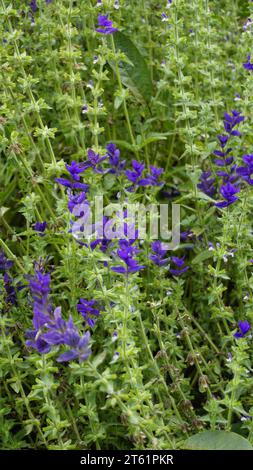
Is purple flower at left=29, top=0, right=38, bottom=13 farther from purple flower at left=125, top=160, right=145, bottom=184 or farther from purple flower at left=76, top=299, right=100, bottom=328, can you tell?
purple flower at left=76, top=299, right=100, bottom=328

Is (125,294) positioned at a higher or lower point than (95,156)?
lower

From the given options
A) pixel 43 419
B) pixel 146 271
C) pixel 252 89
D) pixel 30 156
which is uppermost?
pixel 252 89

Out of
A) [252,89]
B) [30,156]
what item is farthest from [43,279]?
[252,89]

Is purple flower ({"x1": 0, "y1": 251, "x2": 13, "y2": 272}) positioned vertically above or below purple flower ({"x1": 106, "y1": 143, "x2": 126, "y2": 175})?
below

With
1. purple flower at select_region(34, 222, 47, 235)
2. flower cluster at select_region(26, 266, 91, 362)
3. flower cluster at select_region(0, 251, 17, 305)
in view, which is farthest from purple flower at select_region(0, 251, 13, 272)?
flower cluster at select_region(26, 266, 91, 362)

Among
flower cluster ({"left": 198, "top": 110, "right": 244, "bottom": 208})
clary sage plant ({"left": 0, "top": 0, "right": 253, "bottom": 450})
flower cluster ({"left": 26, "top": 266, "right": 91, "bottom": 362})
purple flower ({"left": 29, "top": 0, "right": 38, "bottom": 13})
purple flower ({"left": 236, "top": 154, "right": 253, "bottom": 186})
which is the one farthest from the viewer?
purple flower ({"left": 29, "top": 0, "right": 38, "bottom": 13})

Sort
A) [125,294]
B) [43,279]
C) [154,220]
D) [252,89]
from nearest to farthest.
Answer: [43,279] < [125,294] < [154,220] < [252,89]

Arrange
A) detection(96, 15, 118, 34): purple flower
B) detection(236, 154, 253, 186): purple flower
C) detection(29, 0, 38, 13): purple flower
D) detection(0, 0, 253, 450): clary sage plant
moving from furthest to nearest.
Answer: detection(29, 0, 38, 13): purple flower
detection(96, 15, 118, 34): purple flower
detection(236, 154, 253, 186): purple flower
detection(0, 0, 253, 450): clary sage plant

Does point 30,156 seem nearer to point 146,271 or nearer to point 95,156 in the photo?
point 95,156

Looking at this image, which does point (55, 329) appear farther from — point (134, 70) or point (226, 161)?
point (134, 70)
